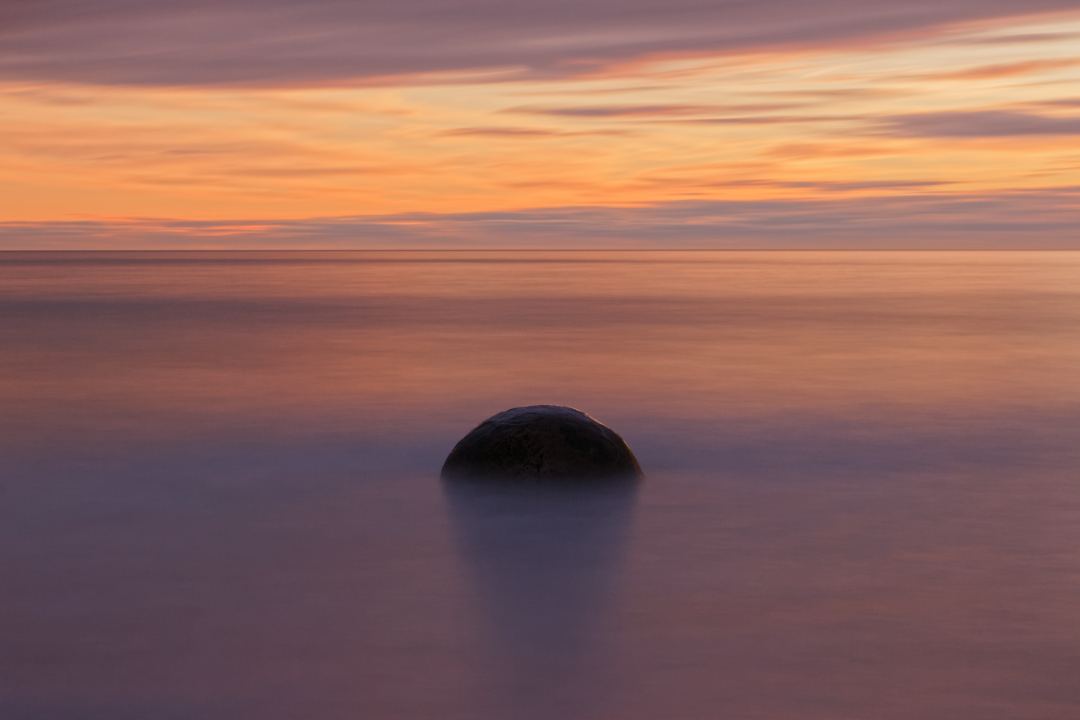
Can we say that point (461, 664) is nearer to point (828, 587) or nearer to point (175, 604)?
point (175, 604)

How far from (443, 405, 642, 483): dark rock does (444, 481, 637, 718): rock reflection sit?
146 millimetres

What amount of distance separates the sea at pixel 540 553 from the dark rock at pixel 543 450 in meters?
0.23

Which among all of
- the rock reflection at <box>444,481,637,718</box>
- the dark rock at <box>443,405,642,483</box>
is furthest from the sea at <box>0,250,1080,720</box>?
the dark rock at <box>443,405,642,483</box>

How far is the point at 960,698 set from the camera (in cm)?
467

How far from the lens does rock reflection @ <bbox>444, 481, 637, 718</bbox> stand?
15.8ft

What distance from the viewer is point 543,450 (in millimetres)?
8273

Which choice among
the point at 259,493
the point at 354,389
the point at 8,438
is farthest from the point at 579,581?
the point at 354,389

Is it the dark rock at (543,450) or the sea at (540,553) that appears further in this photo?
the dark rock at (543,450)

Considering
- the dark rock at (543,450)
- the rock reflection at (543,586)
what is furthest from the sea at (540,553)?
the dark rock at (543,450)

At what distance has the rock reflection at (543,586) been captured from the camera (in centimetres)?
480

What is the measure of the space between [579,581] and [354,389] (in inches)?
364

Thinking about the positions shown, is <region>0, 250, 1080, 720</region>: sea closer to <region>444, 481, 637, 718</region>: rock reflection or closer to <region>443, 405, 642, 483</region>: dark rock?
<region>444, 481, 637, 718</region>: rock reflection

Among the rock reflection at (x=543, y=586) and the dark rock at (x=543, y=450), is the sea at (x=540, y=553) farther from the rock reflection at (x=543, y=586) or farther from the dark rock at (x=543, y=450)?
the dark rock at (x=543, y=450)

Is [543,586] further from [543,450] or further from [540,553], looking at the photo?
[543,450]
